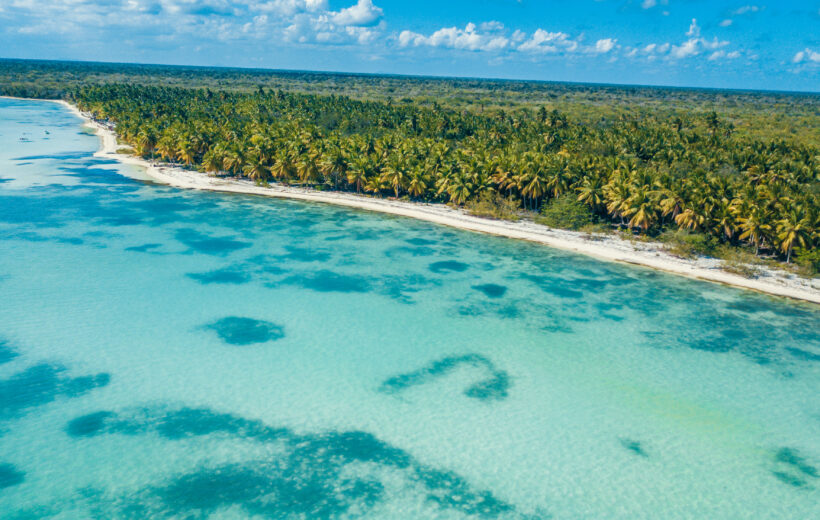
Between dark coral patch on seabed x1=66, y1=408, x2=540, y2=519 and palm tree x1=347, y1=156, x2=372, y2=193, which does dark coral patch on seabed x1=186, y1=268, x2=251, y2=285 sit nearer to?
dark coral patch on seabed x1=66, y1=408, x2=540, y2=519

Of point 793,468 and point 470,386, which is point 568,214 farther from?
point 793,468

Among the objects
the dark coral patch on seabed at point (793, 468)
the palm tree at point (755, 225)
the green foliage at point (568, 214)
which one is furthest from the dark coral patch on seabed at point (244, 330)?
the palm tree at point (755, 225)

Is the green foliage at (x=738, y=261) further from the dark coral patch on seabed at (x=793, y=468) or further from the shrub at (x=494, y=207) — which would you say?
the dark coral patch on seabed at (x=793, y=468)

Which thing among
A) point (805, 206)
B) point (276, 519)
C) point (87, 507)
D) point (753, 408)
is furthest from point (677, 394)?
point (87, 507)

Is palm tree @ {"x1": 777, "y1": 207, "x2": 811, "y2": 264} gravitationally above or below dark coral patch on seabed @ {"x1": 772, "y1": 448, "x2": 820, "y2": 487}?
above

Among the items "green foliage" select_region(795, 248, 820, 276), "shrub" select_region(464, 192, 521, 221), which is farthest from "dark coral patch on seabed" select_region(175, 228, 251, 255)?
"green foliage" select_region(795, 248, 820, 276)

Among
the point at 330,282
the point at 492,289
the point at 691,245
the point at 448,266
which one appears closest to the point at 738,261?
the point at 691,245
